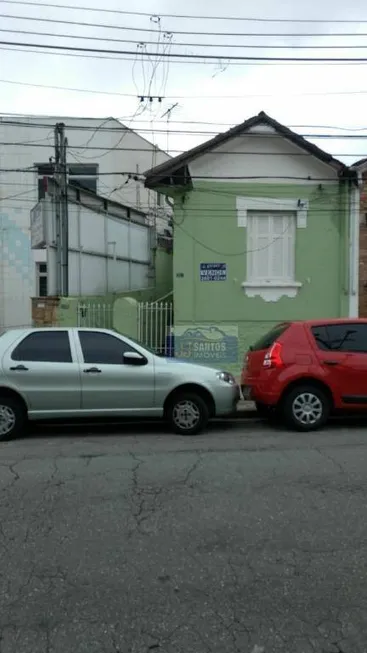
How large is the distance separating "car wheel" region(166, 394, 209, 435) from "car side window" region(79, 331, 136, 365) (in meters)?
0.96

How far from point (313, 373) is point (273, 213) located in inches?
250

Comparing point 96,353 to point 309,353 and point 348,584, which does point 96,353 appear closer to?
point 309,353

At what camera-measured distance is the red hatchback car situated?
7.79 meters

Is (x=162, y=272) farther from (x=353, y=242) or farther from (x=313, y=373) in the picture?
(x=313, y=373)

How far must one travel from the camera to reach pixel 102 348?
7.75 meters

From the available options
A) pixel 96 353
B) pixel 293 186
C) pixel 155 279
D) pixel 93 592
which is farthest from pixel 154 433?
pixel 155 279

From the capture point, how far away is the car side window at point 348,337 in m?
8.04

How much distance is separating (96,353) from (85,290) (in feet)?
27.6

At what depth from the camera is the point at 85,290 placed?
15859 mm

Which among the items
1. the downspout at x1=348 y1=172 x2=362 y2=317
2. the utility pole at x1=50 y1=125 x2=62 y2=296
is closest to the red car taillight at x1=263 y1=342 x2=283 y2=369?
the downspout at x1=348 y1=172 x2=362 y2=317

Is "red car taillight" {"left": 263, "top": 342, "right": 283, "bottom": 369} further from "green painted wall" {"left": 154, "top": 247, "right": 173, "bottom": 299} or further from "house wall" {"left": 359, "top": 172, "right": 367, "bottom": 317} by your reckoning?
"green painted wall" {"left": 154, "top": 247, "right": 173, "bottom": 299}

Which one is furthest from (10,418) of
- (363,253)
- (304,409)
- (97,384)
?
(363,253)

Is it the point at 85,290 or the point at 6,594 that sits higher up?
the point at 85,290

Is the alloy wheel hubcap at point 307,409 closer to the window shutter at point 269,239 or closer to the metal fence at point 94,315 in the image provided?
the window shutter at point 269,239
